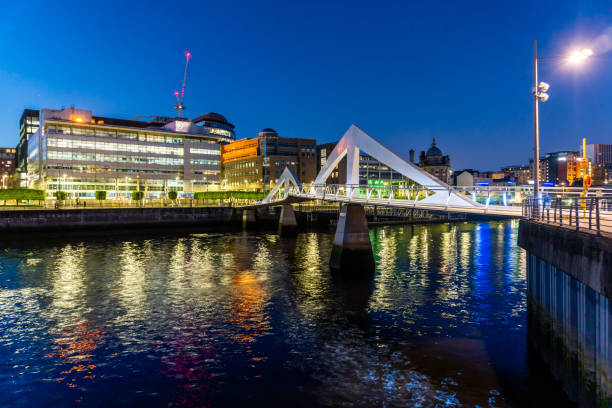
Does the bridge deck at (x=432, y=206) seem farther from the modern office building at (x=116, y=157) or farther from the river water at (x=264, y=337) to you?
the modern office building at (x=116, y=157)

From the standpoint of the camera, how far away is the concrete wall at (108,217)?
54831 millimetres

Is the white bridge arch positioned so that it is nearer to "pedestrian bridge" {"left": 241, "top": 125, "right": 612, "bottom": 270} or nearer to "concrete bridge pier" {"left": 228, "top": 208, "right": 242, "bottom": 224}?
"pedestrian bridge" {"left": 241, "top": 125, "right": 612, "bottom": 270}

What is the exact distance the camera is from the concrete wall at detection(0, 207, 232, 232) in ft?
180

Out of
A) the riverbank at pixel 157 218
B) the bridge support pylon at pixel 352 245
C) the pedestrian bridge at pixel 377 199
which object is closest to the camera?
the pedestrian bridge at pixel 377 199

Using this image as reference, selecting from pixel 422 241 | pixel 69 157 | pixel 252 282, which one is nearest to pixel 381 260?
pixel 252 282

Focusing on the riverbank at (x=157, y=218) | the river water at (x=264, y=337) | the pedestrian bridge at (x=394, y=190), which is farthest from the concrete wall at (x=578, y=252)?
the riverbank at (x=157, y=218)

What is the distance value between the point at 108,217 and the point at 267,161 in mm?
90779

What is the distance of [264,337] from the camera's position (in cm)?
1823

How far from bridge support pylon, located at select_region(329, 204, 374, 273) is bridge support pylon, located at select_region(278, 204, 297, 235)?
29128 millimetres

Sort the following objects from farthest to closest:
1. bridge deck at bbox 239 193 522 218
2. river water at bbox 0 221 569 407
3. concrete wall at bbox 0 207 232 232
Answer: concrete wall at bbox 0 207 232 232
bridge deck at bbox 239 193 522 218
river water at bbox 0 221 569 407

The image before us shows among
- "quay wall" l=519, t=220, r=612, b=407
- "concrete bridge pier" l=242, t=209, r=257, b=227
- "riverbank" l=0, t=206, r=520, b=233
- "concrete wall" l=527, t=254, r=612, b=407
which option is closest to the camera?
"quay wall" l=519, t=220, r=612, b=407

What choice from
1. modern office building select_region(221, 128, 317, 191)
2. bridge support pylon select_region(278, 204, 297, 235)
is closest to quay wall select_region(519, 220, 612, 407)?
bridge support pylon select_region(278, 204, 297, 235)

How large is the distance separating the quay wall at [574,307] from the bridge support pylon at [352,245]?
17.6 m

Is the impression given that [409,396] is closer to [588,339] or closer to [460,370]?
[460,370]
